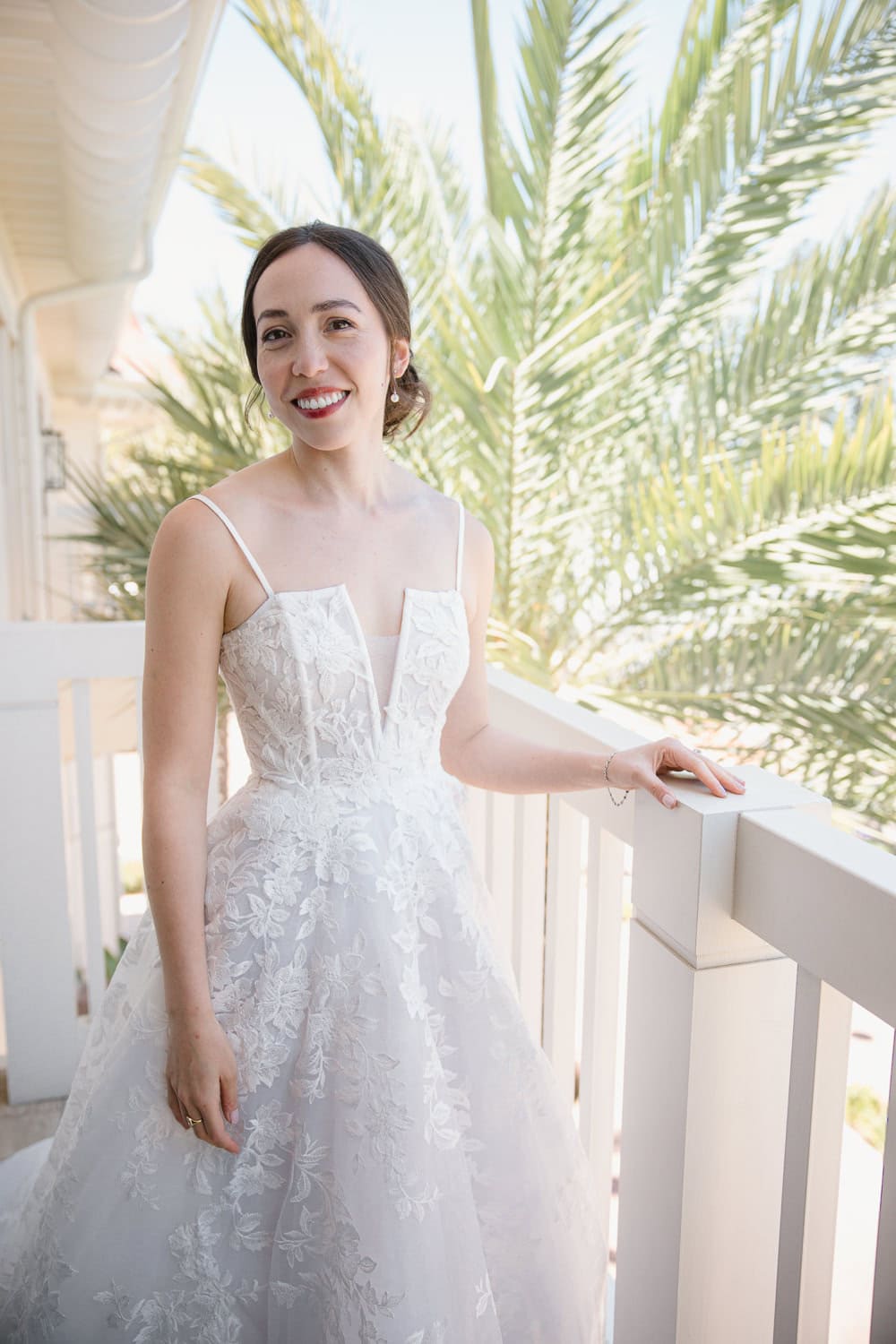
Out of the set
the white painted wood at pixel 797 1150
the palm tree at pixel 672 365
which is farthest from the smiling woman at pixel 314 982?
the palm tree at pixel 672 365

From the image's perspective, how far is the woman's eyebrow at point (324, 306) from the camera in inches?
52.0

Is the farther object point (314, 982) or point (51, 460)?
point (51, 460)

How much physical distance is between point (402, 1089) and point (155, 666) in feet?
1.87

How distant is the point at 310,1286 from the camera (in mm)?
1124

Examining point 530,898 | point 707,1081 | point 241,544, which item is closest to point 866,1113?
point 530,898

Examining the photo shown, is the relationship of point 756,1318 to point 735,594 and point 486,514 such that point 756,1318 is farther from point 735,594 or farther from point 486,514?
point 486,514

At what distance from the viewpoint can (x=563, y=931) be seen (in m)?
1.61

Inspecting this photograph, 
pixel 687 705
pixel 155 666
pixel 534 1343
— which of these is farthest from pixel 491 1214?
pixel 687 705

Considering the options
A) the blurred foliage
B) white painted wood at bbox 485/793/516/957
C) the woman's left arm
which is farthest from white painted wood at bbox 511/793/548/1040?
the blurred foliage

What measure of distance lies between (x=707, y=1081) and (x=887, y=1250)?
0.27 meters

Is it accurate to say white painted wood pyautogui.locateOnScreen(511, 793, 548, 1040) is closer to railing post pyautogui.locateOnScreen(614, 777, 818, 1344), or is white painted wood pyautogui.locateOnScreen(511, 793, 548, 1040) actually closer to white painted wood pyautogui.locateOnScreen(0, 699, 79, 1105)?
railing post pyautogui.locateOnScreen(614, 777, 818, 1344)

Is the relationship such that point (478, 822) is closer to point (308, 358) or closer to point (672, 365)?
point (308, 358)

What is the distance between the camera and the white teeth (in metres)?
1.33

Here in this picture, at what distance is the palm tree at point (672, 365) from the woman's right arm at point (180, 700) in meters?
2.42
